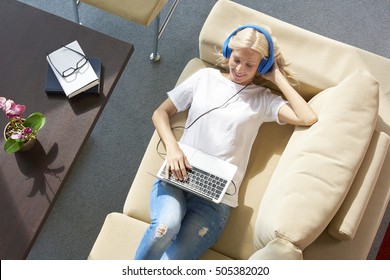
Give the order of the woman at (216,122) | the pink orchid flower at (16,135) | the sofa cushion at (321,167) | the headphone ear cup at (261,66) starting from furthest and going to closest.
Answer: the headphone ear cup at (261,66), the woman at (216,122), the pink orchid flower at (16,135), the sofa cushion at (321,167)

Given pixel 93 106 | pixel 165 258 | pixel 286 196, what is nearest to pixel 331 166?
pixel 286 196

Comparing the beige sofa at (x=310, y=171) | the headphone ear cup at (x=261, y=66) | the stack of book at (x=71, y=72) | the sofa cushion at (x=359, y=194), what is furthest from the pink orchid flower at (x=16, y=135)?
the sofa cushion at (x=359, y=194)

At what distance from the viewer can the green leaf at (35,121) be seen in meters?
1.57

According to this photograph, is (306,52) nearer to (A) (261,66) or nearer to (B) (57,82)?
(A) (261,66)

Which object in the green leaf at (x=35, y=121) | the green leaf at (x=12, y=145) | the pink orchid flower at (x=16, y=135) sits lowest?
the green leaf at (x=12, y=145)

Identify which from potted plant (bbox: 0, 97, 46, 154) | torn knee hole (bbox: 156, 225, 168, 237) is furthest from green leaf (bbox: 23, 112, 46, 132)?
torn knee hole (bbox: 156, 225, 168, 237)

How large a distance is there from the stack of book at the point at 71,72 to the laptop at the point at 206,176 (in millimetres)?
422

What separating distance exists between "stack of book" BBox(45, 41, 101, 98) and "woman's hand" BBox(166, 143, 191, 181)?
38 centimetres

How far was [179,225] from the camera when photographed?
1618mm

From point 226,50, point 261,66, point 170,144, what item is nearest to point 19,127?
point 170,144

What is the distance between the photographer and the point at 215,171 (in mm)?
1676

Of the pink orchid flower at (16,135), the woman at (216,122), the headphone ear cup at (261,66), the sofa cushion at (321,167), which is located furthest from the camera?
the headphone ear cup at (261,66)

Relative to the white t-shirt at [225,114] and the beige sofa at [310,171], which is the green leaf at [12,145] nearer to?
the beige sofa at [310,171]

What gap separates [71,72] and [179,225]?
2.31ft
